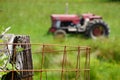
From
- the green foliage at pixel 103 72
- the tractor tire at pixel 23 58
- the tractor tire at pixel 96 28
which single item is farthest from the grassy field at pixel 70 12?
the tractor tire at pixel 23 58

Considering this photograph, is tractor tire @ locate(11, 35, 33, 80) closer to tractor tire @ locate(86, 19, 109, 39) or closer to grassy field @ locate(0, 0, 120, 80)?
grassy field @ locate(0, 0, 120, 80)

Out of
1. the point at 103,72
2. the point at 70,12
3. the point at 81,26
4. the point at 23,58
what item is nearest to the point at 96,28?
the point at 81,26

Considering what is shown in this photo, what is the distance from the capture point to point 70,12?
1712 cm

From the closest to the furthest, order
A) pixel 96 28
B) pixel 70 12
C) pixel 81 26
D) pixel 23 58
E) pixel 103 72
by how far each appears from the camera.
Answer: pixel 23 58 < pixel 103 72 < pixel 96 28 < pixel 81 26 < pixel 70 12

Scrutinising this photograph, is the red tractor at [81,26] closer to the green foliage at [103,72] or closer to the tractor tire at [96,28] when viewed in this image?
the tractor tire at [96,28]

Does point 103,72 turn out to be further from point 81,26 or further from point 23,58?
point 81,26

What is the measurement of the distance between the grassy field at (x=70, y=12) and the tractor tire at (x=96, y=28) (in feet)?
0.76

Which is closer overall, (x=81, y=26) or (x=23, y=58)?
(x=23, y=58)

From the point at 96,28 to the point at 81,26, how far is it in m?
0.51

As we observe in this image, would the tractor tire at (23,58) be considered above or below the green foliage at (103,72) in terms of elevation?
above

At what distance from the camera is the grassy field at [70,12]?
7098 mm

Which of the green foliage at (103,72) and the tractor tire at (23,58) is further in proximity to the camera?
the green foliage at (103,72)

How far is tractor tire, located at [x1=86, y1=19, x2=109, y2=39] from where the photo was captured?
1212cm

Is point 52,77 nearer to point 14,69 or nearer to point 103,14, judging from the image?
point 14,69
